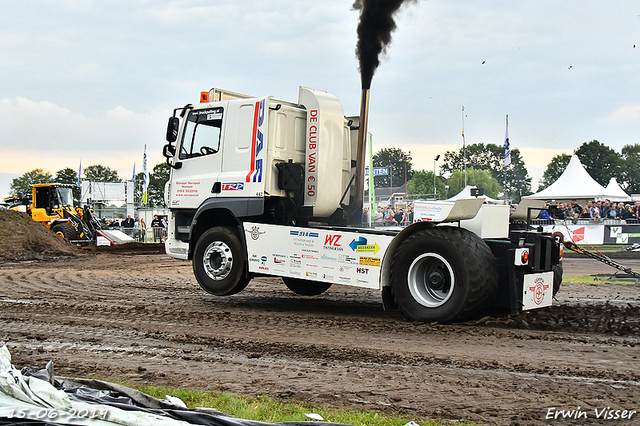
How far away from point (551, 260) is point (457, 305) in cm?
152

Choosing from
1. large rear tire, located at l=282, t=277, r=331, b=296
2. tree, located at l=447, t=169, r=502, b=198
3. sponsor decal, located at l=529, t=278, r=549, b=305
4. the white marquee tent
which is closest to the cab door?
large rear tire, located at l=282, t=277, r=331, b=296

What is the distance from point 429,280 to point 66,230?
22.1 metres

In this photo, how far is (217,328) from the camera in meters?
7.03

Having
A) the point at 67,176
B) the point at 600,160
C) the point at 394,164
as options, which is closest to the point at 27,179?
the point at 67,176

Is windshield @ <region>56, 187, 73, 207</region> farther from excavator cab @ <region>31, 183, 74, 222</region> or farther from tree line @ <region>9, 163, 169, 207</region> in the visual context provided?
tree line @ <region>9, 163, 169, 207</region>

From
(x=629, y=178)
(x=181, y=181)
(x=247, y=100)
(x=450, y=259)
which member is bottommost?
(x=450, y=259)

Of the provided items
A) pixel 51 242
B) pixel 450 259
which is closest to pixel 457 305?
pixel 450 259

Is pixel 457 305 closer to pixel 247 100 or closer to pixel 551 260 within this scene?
pixel 551 260

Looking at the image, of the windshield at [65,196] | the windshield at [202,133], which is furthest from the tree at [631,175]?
the windshield at [202,133]

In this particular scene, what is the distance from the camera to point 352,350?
5738mm

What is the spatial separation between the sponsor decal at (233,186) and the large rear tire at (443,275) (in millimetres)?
2749

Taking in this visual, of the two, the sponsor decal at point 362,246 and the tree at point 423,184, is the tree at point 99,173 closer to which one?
the tree at point 423,184

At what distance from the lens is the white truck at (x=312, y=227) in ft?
22.5

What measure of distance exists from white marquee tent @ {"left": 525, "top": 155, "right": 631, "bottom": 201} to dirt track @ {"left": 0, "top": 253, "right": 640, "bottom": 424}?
24.9m
